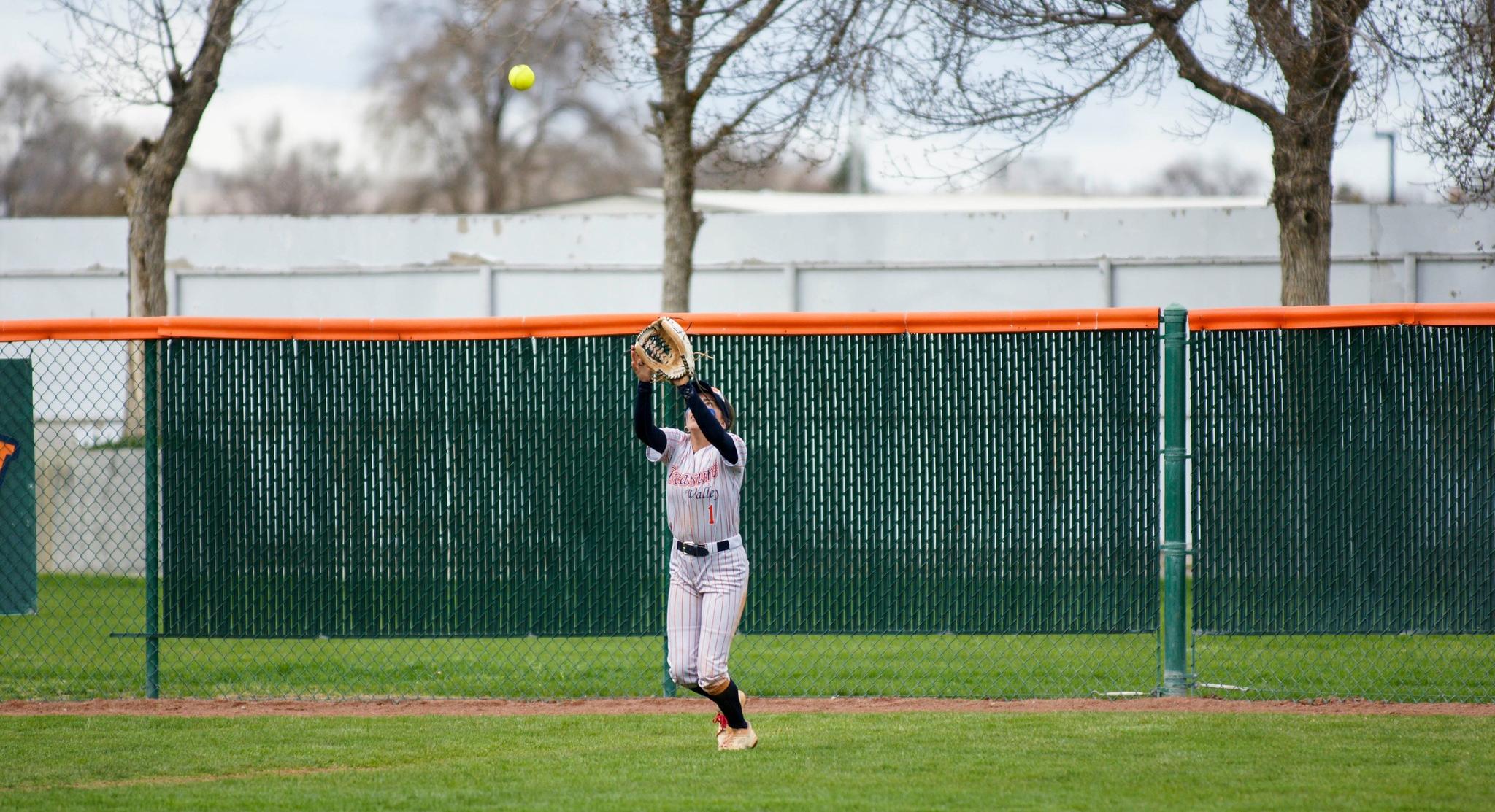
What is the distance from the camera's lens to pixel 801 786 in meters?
5.68

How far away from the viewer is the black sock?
6388 millimetres

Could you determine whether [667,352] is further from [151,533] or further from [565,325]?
[151,533]

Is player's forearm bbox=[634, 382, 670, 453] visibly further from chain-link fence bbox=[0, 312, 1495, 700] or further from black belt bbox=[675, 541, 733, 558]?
chain-link fence bbox=[0, 312, 1495, 700]

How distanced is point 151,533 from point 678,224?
6.92 m

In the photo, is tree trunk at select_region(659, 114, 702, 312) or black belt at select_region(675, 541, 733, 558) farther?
tree trunk at select_region(659, 114, 702, 312)

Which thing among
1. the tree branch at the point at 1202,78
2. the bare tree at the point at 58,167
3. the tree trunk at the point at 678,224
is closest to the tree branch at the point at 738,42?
the tree trunk at the point at 678,224

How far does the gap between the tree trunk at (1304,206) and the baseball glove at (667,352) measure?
659 centimetres

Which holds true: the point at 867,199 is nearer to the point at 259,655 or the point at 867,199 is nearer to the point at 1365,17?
the point at 1365,17

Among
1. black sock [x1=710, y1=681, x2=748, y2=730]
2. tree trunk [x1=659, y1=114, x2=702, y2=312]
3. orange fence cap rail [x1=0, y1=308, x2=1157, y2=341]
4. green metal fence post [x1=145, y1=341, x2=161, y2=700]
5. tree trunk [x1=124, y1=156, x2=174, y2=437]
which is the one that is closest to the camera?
black sock [x1=710, y1=681, x2=748, y2=730]

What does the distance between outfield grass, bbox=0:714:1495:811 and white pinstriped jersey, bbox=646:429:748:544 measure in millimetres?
1032

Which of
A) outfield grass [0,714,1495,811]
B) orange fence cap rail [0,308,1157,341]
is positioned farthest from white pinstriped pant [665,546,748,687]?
orange fence cap rail [0,308,1157,341]

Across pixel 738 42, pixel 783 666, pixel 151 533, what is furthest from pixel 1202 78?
pixel 151 533

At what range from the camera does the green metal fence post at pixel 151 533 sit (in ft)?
25.6

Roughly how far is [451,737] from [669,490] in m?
1.72
